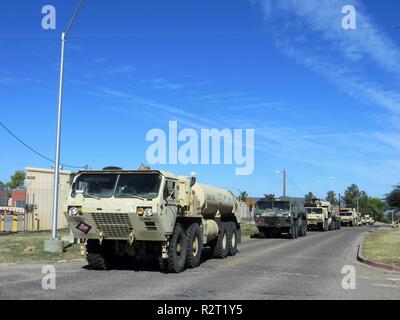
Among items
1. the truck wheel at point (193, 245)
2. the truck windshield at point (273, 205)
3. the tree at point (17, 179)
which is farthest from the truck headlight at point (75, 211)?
the tree at point (17, 179)

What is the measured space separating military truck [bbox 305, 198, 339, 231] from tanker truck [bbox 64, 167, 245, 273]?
33.9m

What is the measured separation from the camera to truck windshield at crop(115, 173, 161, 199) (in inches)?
515

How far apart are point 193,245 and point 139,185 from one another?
303 centimetres

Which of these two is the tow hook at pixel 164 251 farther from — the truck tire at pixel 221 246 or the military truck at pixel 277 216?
the military truck at pixel 277 216

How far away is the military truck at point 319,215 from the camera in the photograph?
47.3 meters

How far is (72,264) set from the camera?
51.9 ft

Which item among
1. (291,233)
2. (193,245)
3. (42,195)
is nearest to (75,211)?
(193,245)

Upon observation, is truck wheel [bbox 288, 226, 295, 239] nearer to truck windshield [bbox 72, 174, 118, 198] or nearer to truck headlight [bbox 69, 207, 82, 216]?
truck windshield [bbox 72, 174, 118, 198]

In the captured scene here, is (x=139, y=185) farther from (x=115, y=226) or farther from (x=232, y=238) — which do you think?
(x=232, y=238)

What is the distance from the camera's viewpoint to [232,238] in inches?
774

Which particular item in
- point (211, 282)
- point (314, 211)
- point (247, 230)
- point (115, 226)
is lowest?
point (247, 230)
